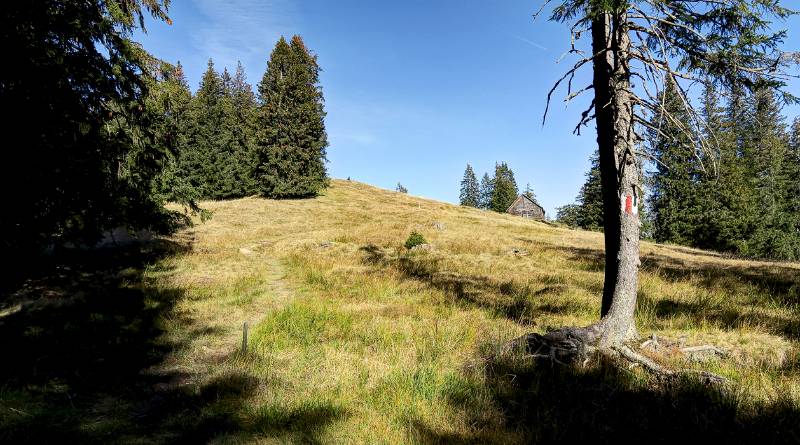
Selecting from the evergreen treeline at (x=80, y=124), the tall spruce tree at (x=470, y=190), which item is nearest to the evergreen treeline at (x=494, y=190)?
the tall spruce tree at (x=470, y=190)

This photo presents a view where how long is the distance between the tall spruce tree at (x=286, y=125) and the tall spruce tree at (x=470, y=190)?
205 feet

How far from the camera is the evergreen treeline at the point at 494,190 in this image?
Answer: 3322 inches

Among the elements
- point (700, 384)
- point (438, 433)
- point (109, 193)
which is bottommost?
point (438, 433)

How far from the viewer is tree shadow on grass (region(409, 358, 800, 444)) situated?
3.49 metres

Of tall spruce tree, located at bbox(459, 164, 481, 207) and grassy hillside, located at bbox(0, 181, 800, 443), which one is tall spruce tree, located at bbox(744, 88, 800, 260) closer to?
grassy hillside, located at bbox(0, 181, 800, 443)

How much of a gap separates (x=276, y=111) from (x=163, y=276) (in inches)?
1258

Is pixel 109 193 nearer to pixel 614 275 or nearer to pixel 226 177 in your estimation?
pixel 614 275

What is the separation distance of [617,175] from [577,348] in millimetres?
2370

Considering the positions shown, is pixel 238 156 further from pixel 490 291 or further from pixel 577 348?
pixel 577 348

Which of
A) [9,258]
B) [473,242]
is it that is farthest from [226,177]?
[9,258]

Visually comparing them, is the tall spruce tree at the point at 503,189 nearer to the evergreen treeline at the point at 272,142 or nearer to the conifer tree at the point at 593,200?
the conifer tree at the point at 593,200

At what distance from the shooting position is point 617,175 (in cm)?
530

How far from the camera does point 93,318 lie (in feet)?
25.7

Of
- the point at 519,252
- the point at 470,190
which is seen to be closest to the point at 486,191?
the point at 470,190
